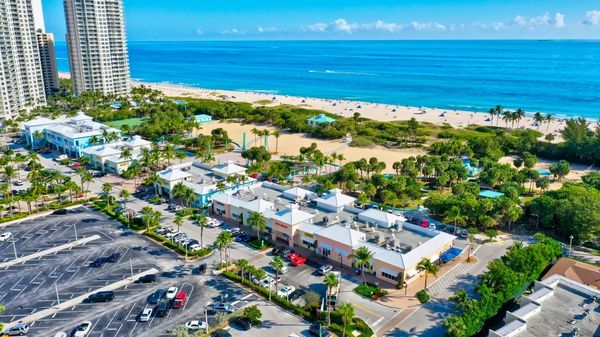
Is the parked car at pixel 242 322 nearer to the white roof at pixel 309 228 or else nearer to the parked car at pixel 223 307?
the parked car at pixel 223 307

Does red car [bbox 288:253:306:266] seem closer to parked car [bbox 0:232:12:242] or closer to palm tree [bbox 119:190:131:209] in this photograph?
palm tree [bbox 119:190:131:209]

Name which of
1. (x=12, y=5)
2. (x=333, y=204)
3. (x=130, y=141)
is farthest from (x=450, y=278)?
(x=12, y=5)

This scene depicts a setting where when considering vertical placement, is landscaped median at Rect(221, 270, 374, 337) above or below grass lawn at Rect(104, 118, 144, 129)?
below

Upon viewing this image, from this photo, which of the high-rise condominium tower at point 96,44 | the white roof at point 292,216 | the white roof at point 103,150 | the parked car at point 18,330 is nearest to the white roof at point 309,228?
the white roof at point 292,216

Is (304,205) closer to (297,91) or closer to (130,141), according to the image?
(130,141)

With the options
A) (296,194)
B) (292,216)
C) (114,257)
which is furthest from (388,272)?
(114,257)

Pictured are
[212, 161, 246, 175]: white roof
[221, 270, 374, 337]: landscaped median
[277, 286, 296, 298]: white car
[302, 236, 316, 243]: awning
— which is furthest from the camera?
[212, 161, 246, 175]: white roof

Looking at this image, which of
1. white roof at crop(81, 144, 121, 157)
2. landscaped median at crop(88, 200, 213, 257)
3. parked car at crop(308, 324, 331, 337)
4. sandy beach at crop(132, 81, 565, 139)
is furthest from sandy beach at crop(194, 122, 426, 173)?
parked car at crop(308, 324, 331, 337)
